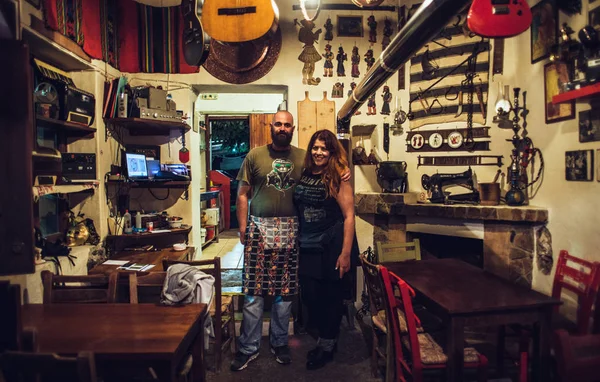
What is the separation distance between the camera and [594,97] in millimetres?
2631

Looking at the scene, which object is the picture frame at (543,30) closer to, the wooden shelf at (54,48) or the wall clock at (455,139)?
the wall clock at (455,139)

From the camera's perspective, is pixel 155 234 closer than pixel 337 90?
Yes

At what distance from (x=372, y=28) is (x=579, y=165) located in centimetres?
243

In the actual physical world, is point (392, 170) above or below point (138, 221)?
above

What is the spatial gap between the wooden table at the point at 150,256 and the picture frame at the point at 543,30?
3.63m

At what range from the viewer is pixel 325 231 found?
290 cm

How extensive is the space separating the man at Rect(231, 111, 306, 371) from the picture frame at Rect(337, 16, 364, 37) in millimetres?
1754

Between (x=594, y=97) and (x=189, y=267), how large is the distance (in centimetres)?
301

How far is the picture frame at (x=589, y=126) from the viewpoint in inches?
104

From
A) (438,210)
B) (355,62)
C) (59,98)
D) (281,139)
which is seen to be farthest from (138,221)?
(438,210)

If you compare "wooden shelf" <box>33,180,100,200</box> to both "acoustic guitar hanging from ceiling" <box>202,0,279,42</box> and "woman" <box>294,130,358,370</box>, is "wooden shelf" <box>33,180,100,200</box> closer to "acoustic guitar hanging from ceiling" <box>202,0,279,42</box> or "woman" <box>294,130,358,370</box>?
"acoustic guitar hanging from ceiling" <box>202,0,279,42</box>

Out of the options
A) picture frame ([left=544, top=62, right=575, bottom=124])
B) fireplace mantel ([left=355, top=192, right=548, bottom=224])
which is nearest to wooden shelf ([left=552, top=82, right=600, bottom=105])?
picture frame ([left=544, top=62, right=575, bottom=124])

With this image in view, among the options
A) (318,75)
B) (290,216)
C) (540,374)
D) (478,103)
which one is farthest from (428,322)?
(318,75)

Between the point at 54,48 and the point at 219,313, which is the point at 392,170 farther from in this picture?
the point at 54,48
